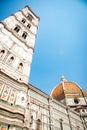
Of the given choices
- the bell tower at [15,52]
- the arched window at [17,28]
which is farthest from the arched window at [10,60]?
the arched window at [17,28]

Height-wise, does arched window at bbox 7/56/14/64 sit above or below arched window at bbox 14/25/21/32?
below

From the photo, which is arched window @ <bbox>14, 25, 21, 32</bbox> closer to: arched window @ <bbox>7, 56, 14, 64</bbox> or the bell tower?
the bell tower

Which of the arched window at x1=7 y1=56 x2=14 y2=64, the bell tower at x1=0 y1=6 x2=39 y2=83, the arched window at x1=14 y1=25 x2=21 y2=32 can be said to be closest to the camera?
the bell tower at x1=0 y1=6 x2=39 y2=83

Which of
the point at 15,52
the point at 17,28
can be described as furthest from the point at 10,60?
the point at 17,28

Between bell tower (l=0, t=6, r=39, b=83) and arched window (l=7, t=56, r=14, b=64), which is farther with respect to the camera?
arched window (l=7, t=56, r=14, b=64)

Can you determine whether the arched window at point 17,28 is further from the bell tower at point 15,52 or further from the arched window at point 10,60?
the arched window at point 10,60

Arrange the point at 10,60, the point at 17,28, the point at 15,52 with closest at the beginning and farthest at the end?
the point at 10,60, the point at 15,52, the point at 17,28

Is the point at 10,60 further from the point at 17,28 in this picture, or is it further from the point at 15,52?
the point at 17,28

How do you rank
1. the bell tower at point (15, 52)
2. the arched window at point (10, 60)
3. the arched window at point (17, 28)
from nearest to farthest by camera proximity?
the bell tower at point (15, 52) < the arched window at point (10, 60) < the arched window at point (17, 28)

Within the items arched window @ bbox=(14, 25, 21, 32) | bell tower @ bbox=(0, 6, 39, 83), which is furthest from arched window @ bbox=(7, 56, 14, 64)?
arched window @ bbox=(14, 25, 21, 32)

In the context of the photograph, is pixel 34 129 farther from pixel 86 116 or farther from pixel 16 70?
pixel 86 116

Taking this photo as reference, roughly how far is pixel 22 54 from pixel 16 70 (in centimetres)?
308

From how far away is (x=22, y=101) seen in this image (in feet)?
32.5

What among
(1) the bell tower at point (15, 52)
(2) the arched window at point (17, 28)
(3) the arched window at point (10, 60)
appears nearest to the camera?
(1) the bell tower at point (15, 52)
